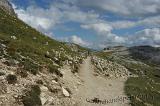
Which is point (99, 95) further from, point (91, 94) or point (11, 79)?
point (11, 79)

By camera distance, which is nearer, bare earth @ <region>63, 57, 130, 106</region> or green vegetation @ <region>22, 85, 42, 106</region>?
green vegetation @ <region>22, 85, 42, 106</region>

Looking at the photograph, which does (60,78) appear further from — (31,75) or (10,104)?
(10,104)

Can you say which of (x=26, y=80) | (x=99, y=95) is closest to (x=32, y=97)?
(x=26, y=80)

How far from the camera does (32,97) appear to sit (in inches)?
1194

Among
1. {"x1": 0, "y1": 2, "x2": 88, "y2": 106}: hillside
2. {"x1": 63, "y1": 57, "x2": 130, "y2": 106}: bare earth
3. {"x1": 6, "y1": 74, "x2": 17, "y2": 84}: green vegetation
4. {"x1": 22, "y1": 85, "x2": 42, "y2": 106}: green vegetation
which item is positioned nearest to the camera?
{"x1": 22, "y1": 85, "x2": 42, "y2": 106}: green vegetation

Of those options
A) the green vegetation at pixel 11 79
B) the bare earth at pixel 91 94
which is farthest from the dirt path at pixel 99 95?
the green vegetation at pixel 11 79

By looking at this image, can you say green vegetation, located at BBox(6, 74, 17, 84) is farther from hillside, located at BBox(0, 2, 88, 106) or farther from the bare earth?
the bare earth

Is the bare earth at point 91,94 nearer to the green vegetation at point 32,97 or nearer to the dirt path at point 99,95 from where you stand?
the dirt path at point 99,95

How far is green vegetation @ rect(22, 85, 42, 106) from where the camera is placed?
2928 cm

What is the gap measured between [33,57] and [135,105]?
46.0 feet

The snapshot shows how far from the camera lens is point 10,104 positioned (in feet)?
92.7

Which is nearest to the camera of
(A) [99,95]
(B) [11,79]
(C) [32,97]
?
(C) [32,97]

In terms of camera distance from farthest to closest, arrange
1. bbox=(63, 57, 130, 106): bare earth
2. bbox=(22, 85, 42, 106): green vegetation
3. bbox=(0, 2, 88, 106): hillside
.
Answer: bbox=(63, 57, 130, 106): bare earth → bbox=(0, 2, 88, 106): hillside → bbox=(22, 85, 42, 106): green vegetation

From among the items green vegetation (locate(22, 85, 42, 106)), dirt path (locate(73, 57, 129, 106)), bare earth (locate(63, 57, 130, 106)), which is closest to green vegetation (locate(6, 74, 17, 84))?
green vegetation (locate(22, 85, 42, 106))
